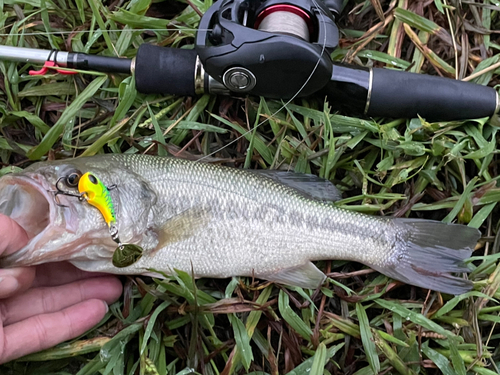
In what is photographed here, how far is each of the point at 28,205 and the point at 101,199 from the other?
0.42 m

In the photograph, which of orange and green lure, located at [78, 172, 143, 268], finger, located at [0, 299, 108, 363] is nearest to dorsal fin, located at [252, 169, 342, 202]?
orange and green lure, located at [78, 172, 143, 268]

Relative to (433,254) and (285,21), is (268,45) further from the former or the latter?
(433,254)

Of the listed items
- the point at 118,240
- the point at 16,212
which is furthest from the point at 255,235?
the point at 16,212

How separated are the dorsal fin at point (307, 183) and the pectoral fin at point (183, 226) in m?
0.47

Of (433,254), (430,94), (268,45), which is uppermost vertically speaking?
(268,45)

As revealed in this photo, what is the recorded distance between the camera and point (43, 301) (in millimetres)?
2324

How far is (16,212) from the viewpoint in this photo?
2.15m

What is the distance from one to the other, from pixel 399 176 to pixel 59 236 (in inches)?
76.1

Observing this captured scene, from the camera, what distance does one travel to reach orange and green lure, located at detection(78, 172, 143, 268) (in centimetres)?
207

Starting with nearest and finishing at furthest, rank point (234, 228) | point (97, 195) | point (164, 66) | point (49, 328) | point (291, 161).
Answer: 1. point (97, 195)
2. point (49, 328)
3. point (234, 228)
4. point (164, 66)
5. point (291, 161)

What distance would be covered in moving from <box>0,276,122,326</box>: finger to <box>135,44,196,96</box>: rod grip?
1222 mm

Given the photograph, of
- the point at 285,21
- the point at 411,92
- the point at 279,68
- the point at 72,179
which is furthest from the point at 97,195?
the point at 411,92

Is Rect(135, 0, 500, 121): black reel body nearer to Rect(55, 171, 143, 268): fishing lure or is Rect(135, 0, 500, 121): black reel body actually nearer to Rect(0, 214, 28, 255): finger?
Rect(55, 171, 143, 268): fishing lure

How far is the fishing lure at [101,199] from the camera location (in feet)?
6.80
